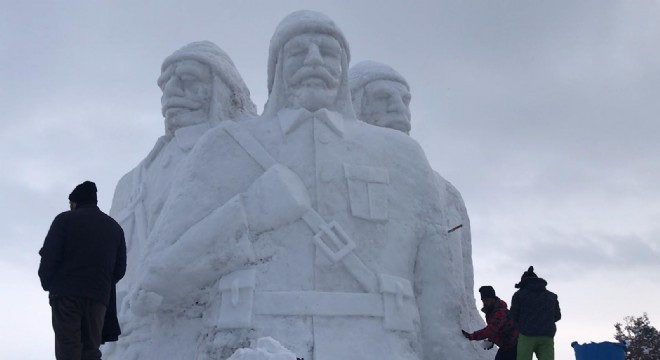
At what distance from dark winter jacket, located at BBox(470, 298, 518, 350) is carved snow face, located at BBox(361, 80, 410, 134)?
3.13 m

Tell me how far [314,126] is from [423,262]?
158cm

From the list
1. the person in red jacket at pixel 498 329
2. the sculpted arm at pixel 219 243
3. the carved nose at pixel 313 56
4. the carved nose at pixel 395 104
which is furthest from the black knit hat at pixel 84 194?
the carved nose at pixel 395 104

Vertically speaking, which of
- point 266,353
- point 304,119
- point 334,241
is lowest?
point 266,353

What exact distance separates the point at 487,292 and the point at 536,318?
618 millimetres

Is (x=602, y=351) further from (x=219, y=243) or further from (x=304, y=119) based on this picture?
(x=219, y=243)

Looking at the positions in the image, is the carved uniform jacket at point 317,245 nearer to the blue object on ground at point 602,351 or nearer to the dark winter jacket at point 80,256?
the dark winter jacket at point 80,256

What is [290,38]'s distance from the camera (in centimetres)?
728

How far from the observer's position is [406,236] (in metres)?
7.03

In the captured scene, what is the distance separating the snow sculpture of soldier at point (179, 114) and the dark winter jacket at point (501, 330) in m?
3.93

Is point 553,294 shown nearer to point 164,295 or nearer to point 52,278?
point 164,295

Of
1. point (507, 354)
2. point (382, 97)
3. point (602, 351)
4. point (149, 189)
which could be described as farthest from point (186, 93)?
point (602, 351)

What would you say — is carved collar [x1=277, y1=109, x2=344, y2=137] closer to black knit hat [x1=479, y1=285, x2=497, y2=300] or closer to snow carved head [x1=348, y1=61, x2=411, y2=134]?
black knit hat [x1=479, y1=285, x2=497, y2=300]

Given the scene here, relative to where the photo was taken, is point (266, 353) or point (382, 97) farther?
point (382, 97)

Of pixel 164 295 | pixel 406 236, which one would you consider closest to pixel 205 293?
pixel 164 295
